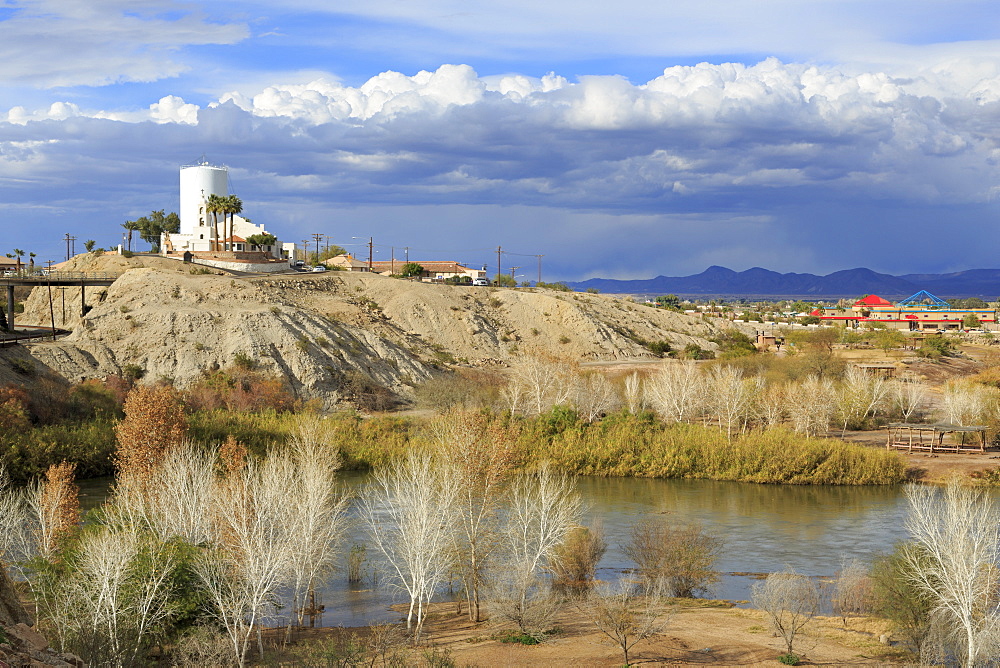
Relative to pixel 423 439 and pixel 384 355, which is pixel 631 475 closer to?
pixel 423 439

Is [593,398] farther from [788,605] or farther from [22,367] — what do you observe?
[22,367]

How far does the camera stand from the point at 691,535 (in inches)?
1230

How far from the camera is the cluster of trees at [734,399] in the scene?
182ft

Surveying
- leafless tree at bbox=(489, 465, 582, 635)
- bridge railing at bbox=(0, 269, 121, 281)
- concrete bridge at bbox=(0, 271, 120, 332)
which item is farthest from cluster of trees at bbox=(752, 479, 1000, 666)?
bridge railing at bbox=(0, 269, 121, 281)

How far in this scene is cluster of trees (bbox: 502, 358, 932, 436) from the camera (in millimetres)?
55406

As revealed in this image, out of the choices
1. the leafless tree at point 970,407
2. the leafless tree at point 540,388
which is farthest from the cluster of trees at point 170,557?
the leafless tree at point 970,407

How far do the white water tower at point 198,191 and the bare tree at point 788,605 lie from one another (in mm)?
96487

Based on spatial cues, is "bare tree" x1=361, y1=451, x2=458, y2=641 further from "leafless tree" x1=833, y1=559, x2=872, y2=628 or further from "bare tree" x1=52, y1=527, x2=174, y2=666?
"leafless tree" x1=833, y1=559, x2=872, y2=628

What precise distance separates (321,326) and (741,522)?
4263cm

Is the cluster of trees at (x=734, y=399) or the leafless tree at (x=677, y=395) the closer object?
the cluster of trees at (x=734, y=399)

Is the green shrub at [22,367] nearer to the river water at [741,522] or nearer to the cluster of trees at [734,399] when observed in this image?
the river water at [741,522]

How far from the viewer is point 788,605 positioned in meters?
25.4

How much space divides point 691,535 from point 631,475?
19043 mm

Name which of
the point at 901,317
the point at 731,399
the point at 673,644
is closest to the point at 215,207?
the point at 731,399
